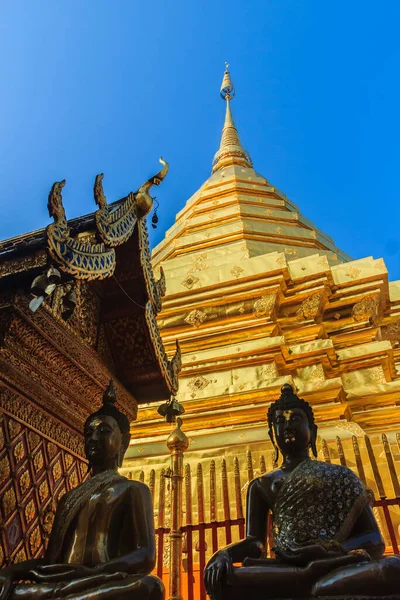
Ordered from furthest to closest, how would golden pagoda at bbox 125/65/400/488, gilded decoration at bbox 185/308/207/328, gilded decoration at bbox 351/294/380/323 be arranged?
gilded decoration at bbox 351/294/380/323 → gilded decoration at bbox 185/308/207/328 → golden pagoda at bbox 125/65/400/488

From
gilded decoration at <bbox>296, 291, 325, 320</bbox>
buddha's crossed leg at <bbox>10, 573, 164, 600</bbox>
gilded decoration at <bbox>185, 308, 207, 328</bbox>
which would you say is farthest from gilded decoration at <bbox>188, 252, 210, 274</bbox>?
buddha's crossed leg at <bbox>10, 573, 164, 600</bbox>

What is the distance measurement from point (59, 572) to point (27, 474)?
87cm

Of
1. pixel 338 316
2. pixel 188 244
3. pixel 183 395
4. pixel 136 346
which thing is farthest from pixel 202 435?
pixel 188 244

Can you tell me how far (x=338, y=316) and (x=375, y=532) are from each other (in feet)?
29.3

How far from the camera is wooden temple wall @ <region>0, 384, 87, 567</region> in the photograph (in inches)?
121

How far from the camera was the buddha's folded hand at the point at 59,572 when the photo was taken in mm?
2523

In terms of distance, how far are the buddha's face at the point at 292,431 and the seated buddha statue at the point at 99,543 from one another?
0.90m

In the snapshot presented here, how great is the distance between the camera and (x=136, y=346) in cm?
452

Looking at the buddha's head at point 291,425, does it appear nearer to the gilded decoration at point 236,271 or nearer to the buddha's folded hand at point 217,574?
the buddha's folded hand at point 217,574

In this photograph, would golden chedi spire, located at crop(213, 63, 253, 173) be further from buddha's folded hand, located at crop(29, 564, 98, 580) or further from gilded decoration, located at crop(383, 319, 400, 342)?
buddha's folded hand, located at crop(29, 564, 98, 580)

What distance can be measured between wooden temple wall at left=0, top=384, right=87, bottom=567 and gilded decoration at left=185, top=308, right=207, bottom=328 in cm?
673

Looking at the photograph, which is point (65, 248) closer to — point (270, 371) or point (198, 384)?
point (198, 384)

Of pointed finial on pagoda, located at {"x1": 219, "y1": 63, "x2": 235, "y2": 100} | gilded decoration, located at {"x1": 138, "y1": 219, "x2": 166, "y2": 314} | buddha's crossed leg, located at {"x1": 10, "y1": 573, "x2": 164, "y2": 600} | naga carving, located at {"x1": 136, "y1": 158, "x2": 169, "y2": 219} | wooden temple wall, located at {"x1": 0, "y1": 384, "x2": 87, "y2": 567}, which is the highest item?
pointed finial on pagoda, located at {"x1": 219, "y1": 63, "x2": 235, "y2": 100}

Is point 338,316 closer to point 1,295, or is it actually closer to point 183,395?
point 183,395
